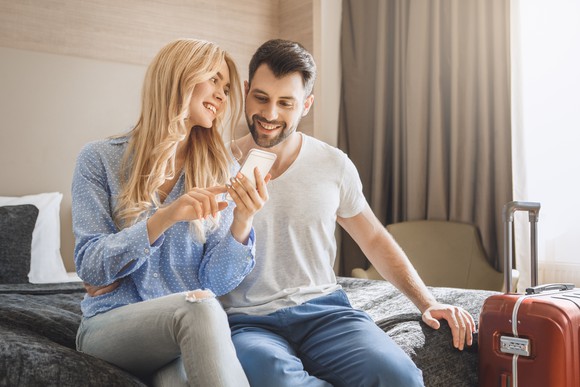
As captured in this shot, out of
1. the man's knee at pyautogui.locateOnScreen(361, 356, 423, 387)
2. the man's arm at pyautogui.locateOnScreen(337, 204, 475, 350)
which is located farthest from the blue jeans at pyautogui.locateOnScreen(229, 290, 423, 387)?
the man's arm at pyautogui.locateOnScreen(337, 204, 475, 350)

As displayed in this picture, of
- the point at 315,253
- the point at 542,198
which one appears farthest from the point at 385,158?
the point at 315,253

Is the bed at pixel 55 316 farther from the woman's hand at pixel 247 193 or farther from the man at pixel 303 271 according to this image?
the woman's hand at pixel 247 193

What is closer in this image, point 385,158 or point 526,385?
point 526,385

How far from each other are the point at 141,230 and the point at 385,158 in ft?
8.35

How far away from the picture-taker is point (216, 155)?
5.67ft

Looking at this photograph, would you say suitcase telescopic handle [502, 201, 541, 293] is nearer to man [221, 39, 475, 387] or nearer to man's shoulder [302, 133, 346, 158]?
man [221, 39, 475, 387]

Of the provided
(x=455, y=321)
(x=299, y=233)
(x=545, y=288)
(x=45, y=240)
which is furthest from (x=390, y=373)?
(x=45, y=240)

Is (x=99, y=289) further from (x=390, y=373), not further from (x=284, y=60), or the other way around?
(x=284, y=60)

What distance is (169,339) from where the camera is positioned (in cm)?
129

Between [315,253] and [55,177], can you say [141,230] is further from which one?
[55,177]

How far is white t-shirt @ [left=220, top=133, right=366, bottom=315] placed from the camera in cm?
167

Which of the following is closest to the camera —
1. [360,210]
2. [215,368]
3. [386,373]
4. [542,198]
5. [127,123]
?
[215,368]

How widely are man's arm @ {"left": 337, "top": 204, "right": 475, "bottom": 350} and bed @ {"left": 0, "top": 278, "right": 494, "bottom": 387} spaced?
3 centimetres

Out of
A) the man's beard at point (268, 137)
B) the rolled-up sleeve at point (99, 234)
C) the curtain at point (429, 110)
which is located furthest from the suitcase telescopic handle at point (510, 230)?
the curtain at point (429, 110)
